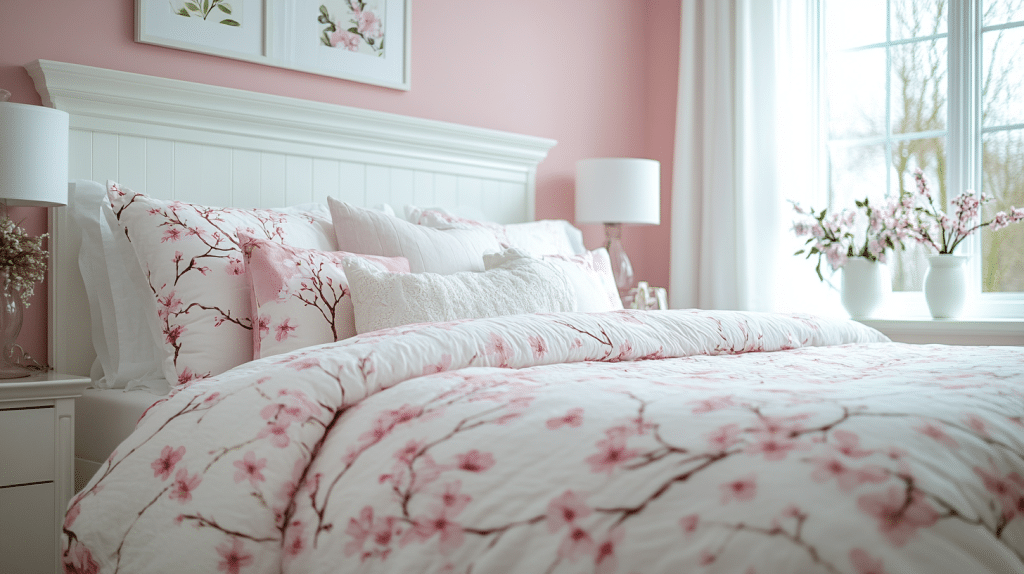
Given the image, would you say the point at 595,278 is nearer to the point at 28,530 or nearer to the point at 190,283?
the point at 190,283

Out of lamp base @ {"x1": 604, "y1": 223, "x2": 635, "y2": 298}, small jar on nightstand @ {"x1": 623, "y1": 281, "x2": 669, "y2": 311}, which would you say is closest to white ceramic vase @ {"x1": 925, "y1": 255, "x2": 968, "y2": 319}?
small jar on nightstand @ {"x1": 623, "y1": 281, "x2": 669, "y2": 311}

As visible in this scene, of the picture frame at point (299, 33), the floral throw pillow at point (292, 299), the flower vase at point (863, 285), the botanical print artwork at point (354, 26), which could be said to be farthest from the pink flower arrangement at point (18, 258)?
the flower vase at point (863, 285)

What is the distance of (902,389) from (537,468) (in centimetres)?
50

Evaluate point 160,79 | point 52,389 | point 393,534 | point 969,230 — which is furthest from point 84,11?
point 969,230

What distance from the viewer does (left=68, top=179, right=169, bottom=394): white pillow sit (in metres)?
2.00

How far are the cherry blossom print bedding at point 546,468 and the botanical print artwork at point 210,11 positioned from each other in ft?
5.06

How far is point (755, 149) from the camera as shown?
3.53 meters

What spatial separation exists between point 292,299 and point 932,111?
9.06 feet

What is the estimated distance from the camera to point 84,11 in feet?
7.24

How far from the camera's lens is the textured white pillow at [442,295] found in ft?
5.72

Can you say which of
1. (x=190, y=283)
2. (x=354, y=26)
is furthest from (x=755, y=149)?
(x=190, y=283)

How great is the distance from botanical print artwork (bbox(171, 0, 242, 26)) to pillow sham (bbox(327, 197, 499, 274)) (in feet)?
2.36

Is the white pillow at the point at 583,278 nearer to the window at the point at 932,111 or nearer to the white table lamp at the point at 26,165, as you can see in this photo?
the white table lamp at the point at 26,165

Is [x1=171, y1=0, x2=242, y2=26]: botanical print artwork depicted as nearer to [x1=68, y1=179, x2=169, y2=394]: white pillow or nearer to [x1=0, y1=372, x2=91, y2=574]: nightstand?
[x1=68, y1=179, x2=169, y2=394]: white pillow
